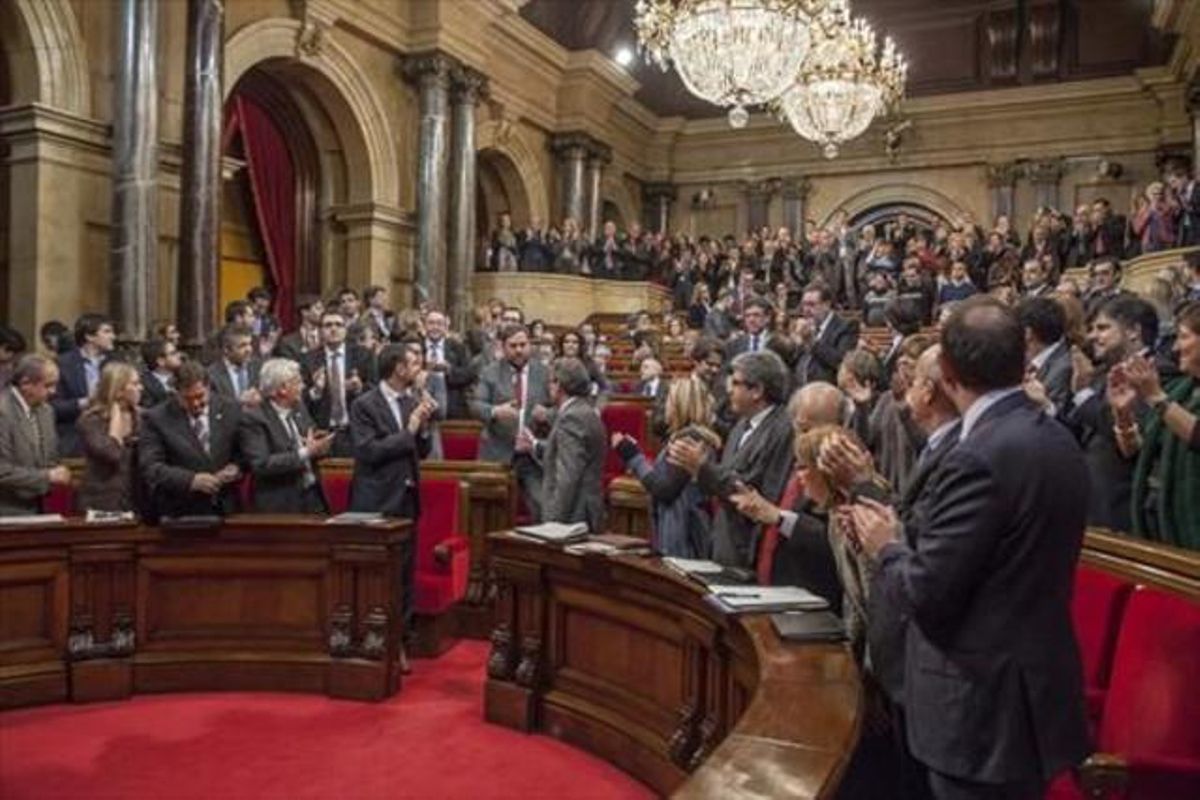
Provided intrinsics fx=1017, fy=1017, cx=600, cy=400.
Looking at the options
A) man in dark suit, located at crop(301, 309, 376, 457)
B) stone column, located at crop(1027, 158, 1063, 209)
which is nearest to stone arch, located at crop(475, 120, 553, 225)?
stone column, located at crop(1027, 158, 1063, 209)

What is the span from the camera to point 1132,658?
232cm

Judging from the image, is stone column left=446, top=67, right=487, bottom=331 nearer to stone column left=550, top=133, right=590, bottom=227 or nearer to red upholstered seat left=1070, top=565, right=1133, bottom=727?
stone column left=550, top=133, right=590, bottom=227

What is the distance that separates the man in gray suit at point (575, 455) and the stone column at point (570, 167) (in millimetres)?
12189

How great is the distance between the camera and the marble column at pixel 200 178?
851 cm

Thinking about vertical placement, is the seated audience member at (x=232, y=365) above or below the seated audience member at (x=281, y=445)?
above

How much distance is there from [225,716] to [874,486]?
2.94m

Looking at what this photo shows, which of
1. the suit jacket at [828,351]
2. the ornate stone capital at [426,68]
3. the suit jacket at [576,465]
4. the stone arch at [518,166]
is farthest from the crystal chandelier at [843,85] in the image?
the suit jacket at [576,465]

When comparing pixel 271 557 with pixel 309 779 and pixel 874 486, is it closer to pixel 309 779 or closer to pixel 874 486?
pixel 309 779

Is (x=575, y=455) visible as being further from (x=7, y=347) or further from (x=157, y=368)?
(x=7, y=347)

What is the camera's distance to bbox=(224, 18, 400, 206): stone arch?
10.2 m

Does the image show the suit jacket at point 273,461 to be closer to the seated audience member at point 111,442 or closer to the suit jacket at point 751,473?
the seated audience member at point 111,442

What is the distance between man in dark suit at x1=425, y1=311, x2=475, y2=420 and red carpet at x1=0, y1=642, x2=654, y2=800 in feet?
10.2

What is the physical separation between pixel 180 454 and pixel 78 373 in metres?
2.17

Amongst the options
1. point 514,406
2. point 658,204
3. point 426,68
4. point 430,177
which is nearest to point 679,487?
point 514,406
